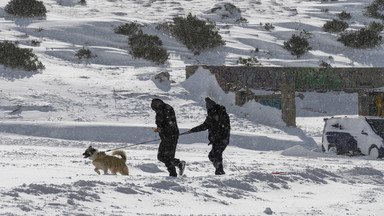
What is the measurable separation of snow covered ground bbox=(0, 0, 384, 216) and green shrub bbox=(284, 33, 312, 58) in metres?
0.69

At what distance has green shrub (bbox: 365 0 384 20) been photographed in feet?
171

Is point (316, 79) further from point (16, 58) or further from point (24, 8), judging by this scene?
point (24, 8)

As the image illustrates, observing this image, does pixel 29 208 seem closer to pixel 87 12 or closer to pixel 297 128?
pixel 297 128

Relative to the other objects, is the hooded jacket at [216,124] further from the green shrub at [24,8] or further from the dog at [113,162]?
the green shrub at [24,8]

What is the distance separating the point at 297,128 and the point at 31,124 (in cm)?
1035

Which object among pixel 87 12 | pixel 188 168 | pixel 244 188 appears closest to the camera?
pixel 244 188

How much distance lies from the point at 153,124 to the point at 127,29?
1938 centimetres

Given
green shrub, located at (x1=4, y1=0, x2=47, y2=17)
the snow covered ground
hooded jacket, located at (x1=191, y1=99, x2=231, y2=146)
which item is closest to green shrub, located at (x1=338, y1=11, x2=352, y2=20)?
the snow covered ground

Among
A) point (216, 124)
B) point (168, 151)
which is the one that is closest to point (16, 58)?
point (216, 124)

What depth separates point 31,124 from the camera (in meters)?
18.8

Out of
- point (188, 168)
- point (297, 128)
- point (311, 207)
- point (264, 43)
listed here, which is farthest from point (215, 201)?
point (264, 43)

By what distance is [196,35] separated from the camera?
37.5 metres

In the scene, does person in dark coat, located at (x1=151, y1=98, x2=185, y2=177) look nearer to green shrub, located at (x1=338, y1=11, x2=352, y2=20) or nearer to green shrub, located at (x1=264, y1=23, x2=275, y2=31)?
green shrub, located at (x1=264, y1=23, x2=275, y2=31)

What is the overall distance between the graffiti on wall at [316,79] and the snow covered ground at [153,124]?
0.59m
